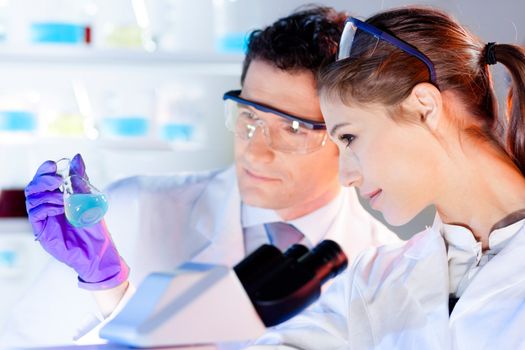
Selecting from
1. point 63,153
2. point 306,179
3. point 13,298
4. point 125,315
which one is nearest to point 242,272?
point 125,315

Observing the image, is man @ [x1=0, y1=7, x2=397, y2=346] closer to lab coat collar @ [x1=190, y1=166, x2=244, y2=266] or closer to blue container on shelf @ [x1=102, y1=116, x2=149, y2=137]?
lab coat collar @ [x1=190, y1=166, x2=244, y2=266]

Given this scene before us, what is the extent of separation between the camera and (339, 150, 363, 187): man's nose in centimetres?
168

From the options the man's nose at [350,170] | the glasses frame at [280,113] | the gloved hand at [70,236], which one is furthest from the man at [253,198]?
the man's nose at [350,170]

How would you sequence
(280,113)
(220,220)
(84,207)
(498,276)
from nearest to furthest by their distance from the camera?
1. (84,207)
2. (498,276)
3. (280,113)
4. (220,220)

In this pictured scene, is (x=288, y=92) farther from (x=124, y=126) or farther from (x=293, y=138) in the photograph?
(x=124, y=126)

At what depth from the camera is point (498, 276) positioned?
61.8 inches

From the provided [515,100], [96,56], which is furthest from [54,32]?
[515,100]

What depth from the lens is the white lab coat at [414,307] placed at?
155 cm

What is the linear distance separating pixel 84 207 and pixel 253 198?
79 cm

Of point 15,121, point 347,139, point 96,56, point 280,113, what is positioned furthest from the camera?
point 15,121

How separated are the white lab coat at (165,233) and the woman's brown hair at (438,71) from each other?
2.32 ft

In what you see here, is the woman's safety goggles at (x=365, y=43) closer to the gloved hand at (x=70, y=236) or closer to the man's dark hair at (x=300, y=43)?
the man's dark hair at (x=300, y=43)

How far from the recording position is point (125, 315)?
82 centimetres

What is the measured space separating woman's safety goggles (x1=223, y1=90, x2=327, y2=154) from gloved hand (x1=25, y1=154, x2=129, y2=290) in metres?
0.58
